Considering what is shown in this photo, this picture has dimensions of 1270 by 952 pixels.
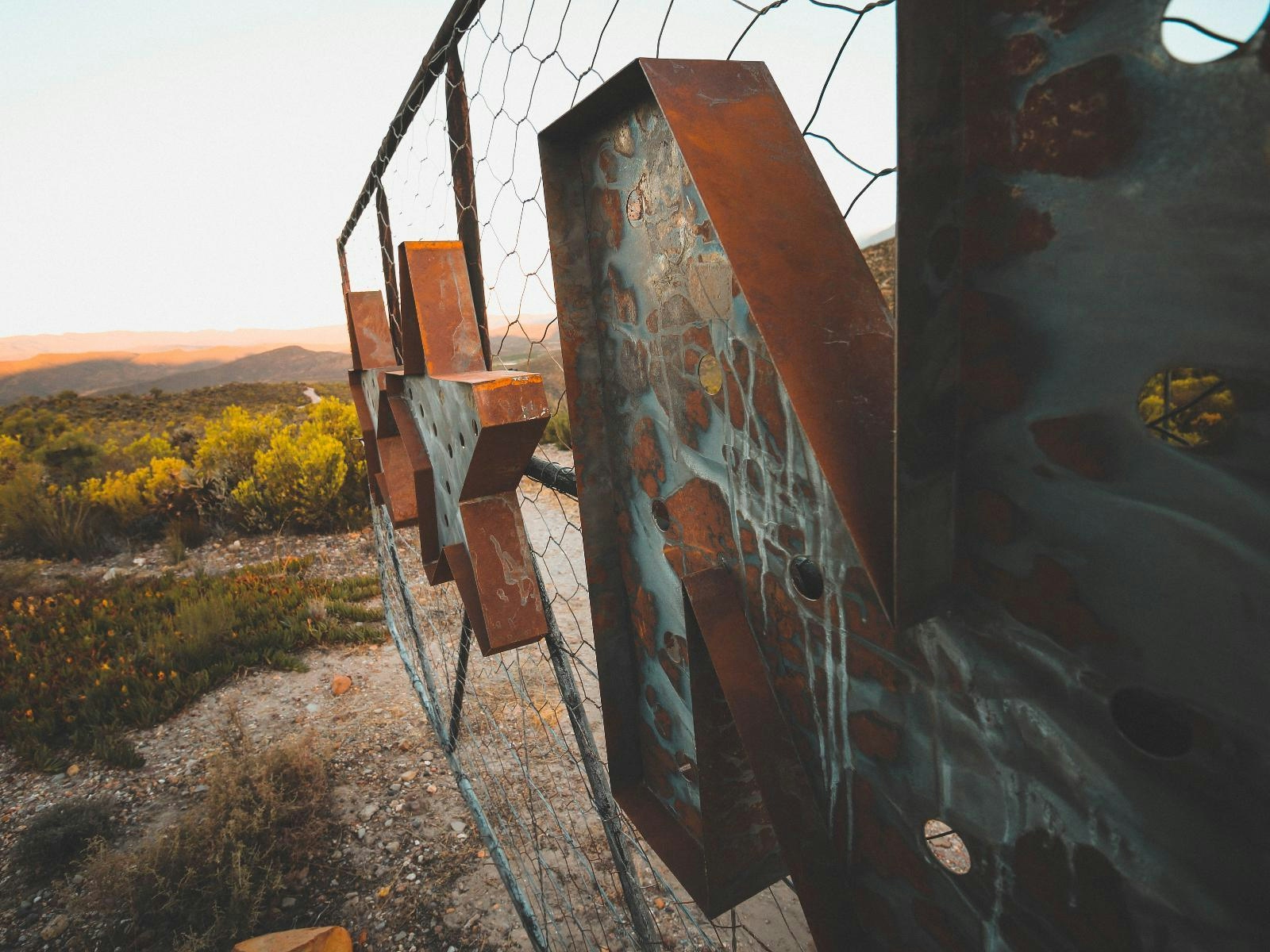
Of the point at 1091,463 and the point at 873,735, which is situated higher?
the point at 1091,463

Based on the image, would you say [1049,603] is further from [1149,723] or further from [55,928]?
[55,928]

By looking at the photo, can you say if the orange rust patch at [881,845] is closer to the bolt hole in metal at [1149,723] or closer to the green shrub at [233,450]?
the bolt hole in metal at [1149,723]

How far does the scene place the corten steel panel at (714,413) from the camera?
606 millimetres

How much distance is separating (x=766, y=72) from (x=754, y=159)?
0.16m

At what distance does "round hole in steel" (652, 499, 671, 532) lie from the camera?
0.92 metres

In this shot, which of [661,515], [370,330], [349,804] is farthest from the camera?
[349,804]

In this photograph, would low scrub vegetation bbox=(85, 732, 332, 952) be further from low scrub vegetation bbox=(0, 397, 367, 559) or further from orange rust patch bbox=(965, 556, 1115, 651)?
low scrub vegetation bbox=(0, 397, 367, 559)

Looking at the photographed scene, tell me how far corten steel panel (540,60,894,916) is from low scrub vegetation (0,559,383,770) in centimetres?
388

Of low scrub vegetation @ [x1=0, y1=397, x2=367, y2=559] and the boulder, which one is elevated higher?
low scrub vegetation @ [x1=0, y1=397, x2=367, y2=559]

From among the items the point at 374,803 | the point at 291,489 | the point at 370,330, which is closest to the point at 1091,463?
the point at 370,330

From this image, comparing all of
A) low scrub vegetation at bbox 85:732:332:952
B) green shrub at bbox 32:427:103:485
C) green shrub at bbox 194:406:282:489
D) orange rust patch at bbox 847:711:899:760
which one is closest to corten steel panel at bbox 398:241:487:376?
orange rust patch at bbox 847:711:899:760

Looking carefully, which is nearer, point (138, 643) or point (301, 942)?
point (301, 942)

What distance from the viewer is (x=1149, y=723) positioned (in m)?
0.43

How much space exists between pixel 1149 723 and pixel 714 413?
18.6 inches
